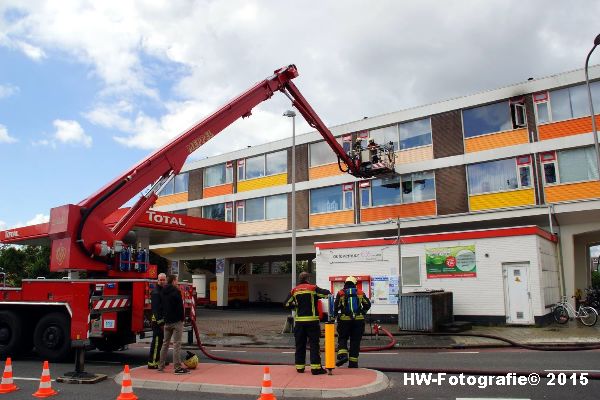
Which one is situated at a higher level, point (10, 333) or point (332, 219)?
point (332, 219)

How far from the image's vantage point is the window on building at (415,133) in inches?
997

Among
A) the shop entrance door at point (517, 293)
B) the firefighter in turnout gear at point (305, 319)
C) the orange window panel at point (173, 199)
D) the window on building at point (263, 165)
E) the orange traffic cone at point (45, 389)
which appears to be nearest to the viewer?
the orange traffic cone at point (45, 389)

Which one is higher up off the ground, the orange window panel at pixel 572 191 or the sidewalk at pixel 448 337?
the orange window panel at pixel 572 191

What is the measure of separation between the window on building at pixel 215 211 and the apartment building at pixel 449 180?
12cm

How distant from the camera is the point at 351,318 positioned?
9.59 meters

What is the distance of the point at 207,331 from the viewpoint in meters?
19.7

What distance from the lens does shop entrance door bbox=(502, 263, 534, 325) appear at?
59.1 feet

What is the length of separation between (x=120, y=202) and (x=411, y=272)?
1222 centimetres

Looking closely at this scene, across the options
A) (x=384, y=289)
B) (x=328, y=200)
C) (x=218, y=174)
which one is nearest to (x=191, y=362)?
(x=384, y=289)

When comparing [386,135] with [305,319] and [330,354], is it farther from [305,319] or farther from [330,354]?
[330,354]

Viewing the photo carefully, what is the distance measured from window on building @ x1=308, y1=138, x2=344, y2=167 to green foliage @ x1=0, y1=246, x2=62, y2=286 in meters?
26.3

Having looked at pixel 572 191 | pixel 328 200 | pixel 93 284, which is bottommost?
pixel 93 284

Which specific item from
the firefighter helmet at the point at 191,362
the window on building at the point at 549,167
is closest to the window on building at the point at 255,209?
the window on building at the point at 549,167

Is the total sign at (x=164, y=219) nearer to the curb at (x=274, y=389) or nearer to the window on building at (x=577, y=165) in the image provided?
the curb at (x=274, y=389)
